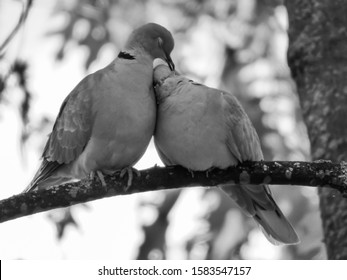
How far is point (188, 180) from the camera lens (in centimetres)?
→ 368

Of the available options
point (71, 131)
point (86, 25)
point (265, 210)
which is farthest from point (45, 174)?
point (86, 25)

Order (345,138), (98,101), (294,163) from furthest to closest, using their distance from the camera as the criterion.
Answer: (345,138) → (98,101) → (294,163)

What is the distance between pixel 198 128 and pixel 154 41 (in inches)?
29.1

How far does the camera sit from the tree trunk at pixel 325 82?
13.4 ft

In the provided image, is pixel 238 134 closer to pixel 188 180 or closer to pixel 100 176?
pixel 188 180

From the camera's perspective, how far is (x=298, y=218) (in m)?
5.88

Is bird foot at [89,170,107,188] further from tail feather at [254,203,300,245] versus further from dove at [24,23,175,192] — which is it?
tail feather at [254,203,300,245]

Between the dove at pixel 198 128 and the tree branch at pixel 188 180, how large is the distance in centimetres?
7

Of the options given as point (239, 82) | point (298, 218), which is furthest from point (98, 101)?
point (239, 82)

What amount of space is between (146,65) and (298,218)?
2427 mm

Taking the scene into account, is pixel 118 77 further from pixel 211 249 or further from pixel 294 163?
pixel 211 249

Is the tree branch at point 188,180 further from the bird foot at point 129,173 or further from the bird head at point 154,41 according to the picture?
the bird head at point 154,41

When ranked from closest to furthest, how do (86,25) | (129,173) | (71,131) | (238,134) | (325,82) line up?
(129,173), (238,134), (71,131), (325,82), (86,25)

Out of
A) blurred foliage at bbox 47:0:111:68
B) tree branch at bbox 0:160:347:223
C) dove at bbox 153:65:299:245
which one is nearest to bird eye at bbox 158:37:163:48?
dove at bbox 153:65:299:245
